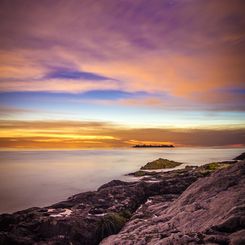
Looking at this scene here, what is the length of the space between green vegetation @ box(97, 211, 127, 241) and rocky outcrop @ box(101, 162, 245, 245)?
387 mm

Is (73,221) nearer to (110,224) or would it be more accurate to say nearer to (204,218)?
(110,224)

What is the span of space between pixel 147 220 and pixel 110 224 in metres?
1.71

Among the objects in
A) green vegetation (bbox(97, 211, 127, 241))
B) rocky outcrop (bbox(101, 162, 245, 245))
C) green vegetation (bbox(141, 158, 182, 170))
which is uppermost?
rocky outcrop (bbox(101, 162, 245, 245))

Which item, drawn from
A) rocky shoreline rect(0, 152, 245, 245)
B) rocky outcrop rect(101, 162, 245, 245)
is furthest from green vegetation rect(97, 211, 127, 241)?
rocky outcrop rect(101, 162, 245, 245)

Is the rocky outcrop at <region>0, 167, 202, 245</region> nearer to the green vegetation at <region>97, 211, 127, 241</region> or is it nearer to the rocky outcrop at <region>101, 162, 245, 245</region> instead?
the green vegetation at <region>97, 211, 127, 241</region>

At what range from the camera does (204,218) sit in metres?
8.51

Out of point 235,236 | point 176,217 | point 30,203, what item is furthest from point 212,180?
point 30,203

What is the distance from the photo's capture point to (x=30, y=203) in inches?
1111

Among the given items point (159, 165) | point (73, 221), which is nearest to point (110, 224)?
point (73, 221)

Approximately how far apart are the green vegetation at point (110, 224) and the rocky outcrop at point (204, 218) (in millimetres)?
387

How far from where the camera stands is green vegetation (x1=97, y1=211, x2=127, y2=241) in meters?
11.1

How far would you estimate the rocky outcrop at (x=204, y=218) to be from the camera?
6887mm

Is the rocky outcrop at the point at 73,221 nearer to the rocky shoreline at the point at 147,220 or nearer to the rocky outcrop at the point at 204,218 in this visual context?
the rocky shoreline at the point at 147,220

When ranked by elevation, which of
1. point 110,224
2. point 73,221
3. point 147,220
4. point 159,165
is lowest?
point 159,165
